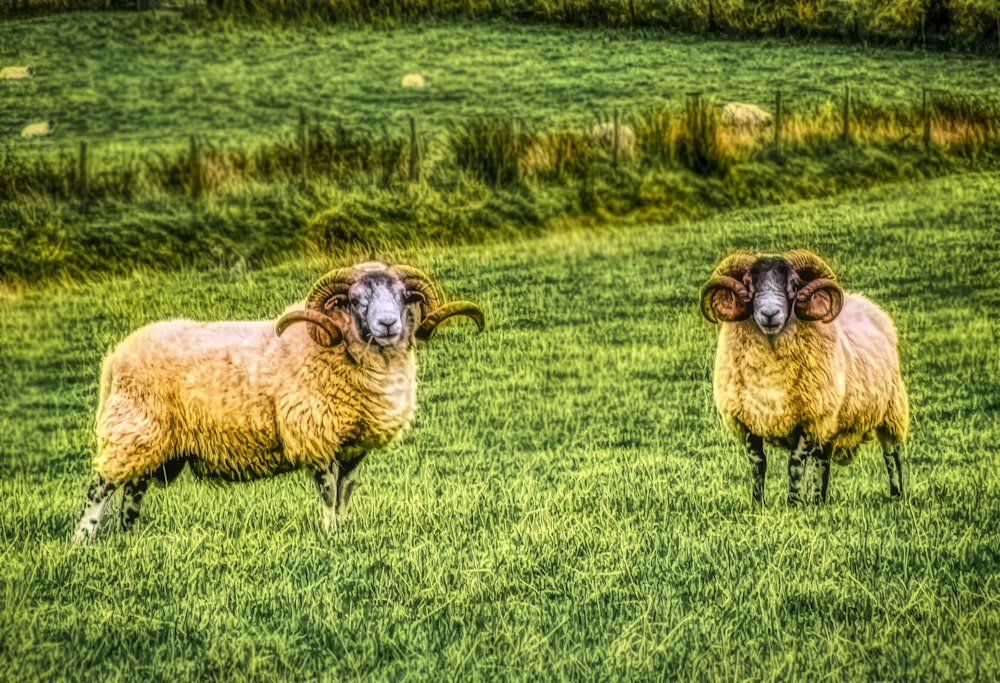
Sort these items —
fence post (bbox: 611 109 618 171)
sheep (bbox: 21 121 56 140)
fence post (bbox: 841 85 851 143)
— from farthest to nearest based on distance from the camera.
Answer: sheep (bbox: 21 121 56 140) < fence post (bbox: 841 85 851 143) < fence post (bbox: 611 109 618 171)

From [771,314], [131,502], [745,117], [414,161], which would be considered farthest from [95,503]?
[745,117]

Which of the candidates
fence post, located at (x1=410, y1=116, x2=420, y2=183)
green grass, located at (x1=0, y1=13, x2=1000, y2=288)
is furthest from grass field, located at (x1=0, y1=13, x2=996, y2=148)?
fence post, located at (x1=410, y1=116, x2=420, y2=183)

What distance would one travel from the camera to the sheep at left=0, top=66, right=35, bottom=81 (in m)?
31.5

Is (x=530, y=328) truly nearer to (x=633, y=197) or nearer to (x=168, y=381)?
(x=633, y=197)

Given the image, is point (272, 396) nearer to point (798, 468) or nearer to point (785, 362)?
point (785, 362)

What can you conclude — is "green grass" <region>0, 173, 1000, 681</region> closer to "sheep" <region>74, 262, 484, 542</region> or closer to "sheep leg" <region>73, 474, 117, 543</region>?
"sheep leg" <region>73, 474, 117, 543</region>

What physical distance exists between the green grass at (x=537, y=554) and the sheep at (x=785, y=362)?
35 cm

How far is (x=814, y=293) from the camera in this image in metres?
8.21

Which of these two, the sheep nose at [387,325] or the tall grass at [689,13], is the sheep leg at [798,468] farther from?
the tall grass at [689,13]

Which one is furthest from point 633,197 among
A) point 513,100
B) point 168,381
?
point 168,381

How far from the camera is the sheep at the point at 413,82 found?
31.6m

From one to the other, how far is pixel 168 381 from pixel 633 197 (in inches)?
589

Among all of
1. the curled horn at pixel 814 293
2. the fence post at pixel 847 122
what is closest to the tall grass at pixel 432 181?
the fence post at pixel 847 122

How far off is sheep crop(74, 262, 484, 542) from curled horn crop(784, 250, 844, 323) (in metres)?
1.87
